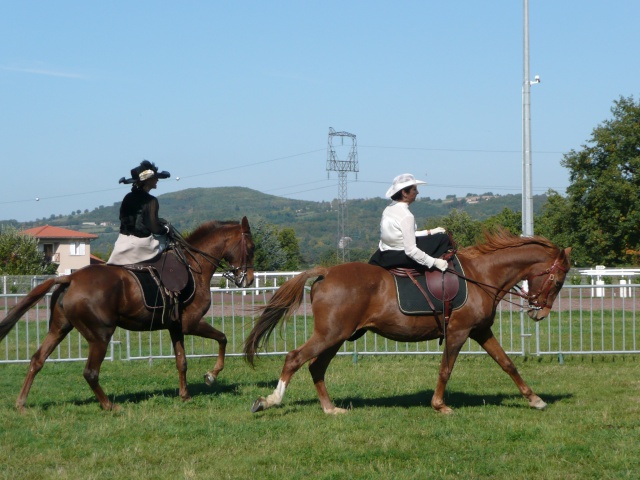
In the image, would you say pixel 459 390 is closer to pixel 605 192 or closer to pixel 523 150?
pixel 523 150

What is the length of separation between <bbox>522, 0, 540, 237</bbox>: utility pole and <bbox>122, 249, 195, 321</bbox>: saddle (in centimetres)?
909

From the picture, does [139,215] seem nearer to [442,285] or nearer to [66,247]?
[442,285]

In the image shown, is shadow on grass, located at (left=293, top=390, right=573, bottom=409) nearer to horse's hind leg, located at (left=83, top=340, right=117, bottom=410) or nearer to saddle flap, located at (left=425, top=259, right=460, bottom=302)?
saddle flap, located at (left=425, top=259, right=460, bottom=302)

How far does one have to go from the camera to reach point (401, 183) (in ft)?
30.9

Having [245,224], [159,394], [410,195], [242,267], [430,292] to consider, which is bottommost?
[159,394]

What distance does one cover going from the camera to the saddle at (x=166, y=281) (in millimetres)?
10117

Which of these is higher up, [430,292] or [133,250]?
[133,250]

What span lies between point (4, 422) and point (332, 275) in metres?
3.86

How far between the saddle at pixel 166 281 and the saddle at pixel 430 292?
275cm

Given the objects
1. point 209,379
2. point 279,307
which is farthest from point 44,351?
point 279,307

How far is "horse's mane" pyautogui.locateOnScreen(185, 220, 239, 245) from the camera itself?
11070mm

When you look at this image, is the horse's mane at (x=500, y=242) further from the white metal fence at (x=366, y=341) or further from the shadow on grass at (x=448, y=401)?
the white metal fence at (x=366, y=341)

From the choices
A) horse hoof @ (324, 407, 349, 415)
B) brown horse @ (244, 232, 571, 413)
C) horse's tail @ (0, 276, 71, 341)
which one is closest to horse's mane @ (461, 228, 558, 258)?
brown horse @ (244, 232, 571, 413)

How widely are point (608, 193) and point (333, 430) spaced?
45.6 m
